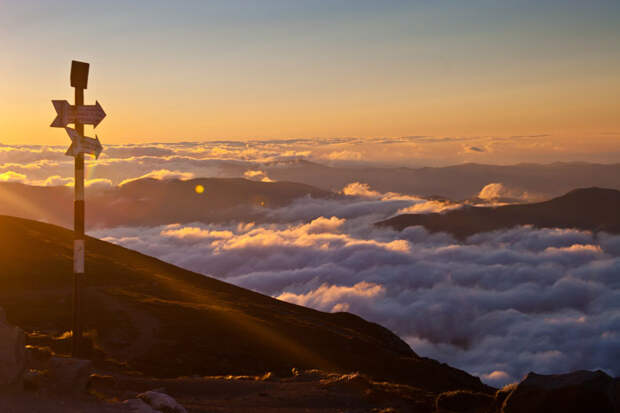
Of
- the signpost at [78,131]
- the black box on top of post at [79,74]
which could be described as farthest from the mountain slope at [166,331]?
the black box on top of post at [79,74]

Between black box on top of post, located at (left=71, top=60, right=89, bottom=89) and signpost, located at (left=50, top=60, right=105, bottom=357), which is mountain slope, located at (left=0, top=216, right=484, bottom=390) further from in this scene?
black box on top of post, located at (left=71, top=60, right=89, bottom=89)

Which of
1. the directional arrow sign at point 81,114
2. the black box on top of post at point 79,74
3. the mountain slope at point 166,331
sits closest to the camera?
the directional arrow sign at point 81,114

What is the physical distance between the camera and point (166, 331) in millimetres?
36188

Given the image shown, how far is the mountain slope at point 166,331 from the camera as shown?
101 feet

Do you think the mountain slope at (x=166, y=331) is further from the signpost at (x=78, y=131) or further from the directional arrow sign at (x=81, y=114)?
the directional arrow sign at (x=81, y=114)

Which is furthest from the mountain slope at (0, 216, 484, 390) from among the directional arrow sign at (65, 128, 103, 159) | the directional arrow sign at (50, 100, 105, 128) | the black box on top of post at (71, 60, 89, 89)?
the black box on top of post at (71, 60, 89, 89)

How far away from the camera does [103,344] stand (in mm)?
30500

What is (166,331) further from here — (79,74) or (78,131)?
(79,74)

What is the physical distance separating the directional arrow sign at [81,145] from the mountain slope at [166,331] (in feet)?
22.8

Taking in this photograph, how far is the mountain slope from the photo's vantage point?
30766mm

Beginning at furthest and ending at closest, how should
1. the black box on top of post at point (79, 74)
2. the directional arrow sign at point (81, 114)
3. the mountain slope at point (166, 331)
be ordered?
the mountain slope at point (166, 331) < the black box on top of post at point (79, 74) < the directional arrow sign at point (81, 114)

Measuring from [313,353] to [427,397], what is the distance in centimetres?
2034

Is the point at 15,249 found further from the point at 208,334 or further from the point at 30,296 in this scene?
the point at 208,334

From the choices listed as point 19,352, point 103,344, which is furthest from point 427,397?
point 103,344
